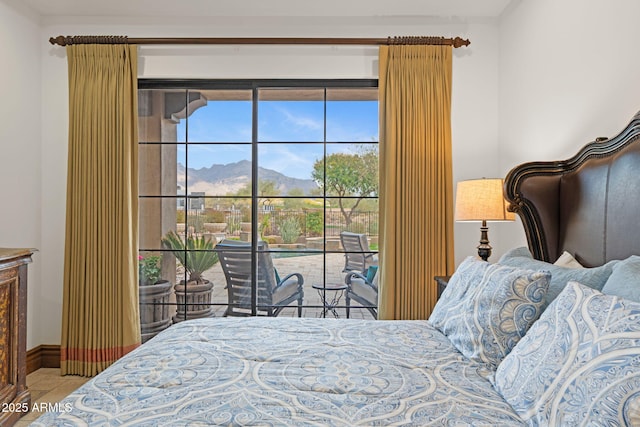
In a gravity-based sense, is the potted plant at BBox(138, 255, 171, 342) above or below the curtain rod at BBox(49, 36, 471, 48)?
below

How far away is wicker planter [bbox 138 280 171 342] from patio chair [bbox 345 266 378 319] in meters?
1.47

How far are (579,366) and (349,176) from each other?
2.64m

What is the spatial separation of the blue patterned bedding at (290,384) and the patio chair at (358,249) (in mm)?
1644

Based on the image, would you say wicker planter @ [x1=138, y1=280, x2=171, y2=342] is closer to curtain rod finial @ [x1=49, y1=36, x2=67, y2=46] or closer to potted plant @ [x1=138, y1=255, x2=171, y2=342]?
potted plant @ [x1=138, y1=255, x2=171, y2=342]

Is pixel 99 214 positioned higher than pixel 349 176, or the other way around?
pixel 349 176

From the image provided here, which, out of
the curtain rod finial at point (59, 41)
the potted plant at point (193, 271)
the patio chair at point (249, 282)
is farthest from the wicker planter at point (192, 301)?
the curtain rod finial at point (59, 41)

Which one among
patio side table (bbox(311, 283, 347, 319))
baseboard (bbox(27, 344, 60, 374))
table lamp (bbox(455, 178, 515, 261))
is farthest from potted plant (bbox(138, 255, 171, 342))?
table lamp (bbox(455, 178, 515, 261))

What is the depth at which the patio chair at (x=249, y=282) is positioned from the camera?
355 centimetres

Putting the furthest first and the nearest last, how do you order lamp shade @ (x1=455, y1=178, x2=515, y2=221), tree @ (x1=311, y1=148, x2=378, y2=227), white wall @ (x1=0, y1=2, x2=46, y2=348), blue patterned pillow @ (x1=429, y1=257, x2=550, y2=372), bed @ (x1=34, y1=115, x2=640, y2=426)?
tree @ (x1=311, y1=148, x2=378, y2=227)
white wall @ (x1=0, y1=2, x2=46, y2=348)
lamp shade @ (x1=455, y1=178, x2=515, y2=221)
blue patterned pillow @ (x1=429, y1=257, x2=550, y2=372)
bed @ (x1=34, y1=115, x2=640, y2=426)

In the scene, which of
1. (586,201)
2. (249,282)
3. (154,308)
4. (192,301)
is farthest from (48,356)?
(586,201)

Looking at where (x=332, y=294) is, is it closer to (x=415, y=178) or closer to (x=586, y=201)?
(x=415, y=178)

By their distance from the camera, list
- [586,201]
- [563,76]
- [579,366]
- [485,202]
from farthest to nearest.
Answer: [485,202] < [563,76] < [586,201] < [579,366]

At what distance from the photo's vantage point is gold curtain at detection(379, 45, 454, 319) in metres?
3.29

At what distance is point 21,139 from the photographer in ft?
10.7
